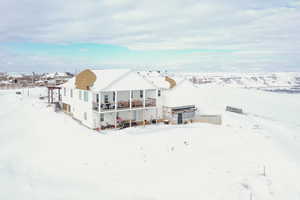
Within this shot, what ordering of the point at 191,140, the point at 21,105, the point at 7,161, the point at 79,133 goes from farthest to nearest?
the point at 21,105, the point at 79,133, the point at 191,140, the point at 7,161

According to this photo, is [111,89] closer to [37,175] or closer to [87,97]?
[87,97]

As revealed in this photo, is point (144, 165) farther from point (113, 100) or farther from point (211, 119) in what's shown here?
point (211, 119)

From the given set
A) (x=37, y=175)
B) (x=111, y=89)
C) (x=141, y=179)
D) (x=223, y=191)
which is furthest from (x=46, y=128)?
(x=223, y=191)

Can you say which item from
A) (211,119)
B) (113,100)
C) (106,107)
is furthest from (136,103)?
(211,119)

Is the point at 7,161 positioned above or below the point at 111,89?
below

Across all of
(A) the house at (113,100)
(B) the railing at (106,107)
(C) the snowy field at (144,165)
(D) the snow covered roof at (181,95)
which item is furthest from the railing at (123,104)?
(D) the snow covered roof at (181,95)

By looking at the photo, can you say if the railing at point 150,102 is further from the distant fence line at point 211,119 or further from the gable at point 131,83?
the distant fence line at point 211,119
